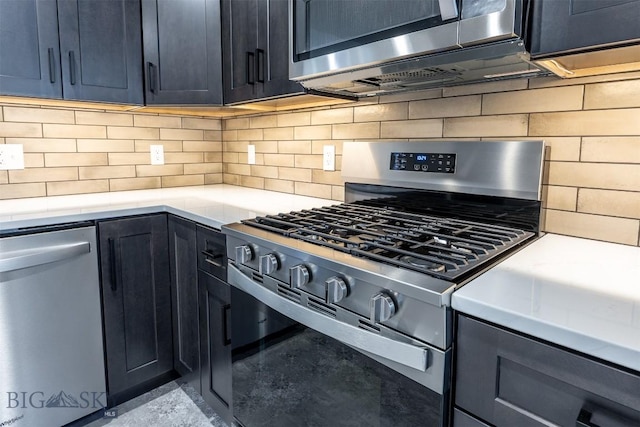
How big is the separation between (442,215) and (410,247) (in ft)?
1.52

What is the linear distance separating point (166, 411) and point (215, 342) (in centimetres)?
49

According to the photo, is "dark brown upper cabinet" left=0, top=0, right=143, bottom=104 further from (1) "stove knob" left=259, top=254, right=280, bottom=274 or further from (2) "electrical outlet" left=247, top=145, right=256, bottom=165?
(1) "stove knob" left=259, top=254, right=280, bottom=274

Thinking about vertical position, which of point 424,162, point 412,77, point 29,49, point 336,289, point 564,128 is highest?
point 29,49

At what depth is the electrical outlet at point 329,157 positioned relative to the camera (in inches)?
73.0

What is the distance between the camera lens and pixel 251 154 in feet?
7.73

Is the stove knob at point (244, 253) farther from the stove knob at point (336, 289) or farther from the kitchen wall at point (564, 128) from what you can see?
the kitchen wall at point (564, 128)

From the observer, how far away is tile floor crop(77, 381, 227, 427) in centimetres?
166

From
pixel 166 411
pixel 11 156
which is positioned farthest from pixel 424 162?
pixel 11 156

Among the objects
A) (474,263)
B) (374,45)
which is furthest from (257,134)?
(474,263)

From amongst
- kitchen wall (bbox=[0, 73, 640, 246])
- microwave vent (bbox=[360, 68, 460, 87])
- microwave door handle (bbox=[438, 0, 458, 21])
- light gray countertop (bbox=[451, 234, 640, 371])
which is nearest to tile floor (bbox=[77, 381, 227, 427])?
kitchen wall (bbox=[0, 73, 640, 246])

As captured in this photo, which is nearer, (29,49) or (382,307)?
(382,307)

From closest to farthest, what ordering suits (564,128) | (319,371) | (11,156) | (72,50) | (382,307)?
(382,307)
(319,371)
(564,128)
(72,50)
(11,156)

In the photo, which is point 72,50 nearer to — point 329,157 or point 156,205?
point 156,205

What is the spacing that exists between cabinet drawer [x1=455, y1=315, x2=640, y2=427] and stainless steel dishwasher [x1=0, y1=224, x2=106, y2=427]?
4.65 ft
